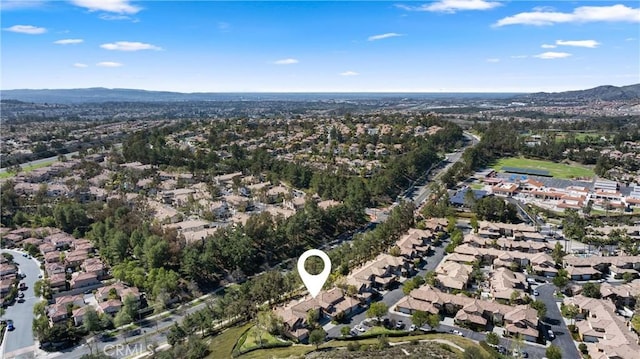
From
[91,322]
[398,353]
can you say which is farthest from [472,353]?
[91,322]

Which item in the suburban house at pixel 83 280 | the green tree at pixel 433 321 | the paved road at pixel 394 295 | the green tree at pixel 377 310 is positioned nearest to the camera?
the green tree at pixel 433 321

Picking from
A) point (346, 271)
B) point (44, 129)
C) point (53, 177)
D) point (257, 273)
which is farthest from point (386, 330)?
point (44, 129)

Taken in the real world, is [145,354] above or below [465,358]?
below

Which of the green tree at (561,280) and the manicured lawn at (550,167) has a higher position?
the manicured lawn at (550,167)

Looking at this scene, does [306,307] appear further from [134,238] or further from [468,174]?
[468,174]

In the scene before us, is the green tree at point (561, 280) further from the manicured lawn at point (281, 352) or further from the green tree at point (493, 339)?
the manicured lawn at point (281, 352)

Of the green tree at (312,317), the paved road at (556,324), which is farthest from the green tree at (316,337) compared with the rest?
the paved road at (556,324)

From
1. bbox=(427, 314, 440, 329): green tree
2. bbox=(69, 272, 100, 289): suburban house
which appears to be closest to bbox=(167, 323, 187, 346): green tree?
bbox=(69, 272, 100, 289): suburban house

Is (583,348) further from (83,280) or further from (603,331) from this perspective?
(83,280)
